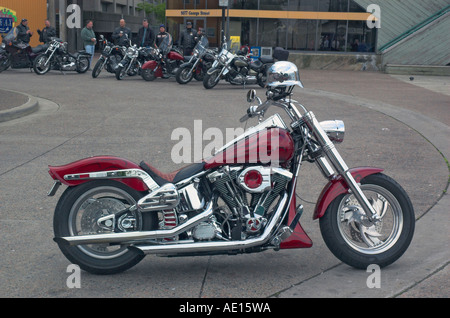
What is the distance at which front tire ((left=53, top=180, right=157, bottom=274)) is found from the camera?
4.34 metres

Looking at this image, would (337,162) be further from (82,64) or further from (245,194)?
(82,64)

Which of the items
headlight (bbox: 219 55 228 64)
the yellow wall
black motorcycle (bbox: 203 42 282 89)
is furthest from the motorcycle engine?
the yellow wall

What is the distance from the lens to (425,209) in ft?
20.7

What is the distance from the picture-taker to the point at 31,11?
3825 centimetres

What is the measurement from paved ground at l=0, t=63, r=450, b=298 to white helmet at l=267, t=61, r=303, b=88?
4.59 ft

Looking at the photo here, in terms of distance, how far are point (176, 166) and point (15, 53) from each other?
16173 millimetres

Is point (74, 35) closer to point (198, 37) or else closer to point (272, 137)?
point (198, 37)

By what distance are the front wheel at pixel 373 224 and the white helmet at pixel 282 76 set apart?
906 mm

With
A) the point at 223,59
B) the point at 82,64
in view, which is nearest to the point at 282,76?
the point at 223,59

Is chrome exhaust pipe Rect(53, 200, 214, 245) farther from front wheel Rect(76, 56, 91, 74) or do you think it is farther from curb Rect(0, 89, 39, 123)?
front wheel Rect(76, 56, 91, 74)

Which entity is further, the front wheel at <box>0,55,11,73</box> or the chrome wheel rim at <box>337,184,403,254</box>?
the front wheel at <box>0,55,11,73</box>

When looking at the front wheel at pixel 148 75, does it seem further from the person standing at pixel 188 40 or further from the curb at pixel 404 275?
the curb at pixel 404 275

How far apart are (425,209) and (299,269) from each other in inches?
87.4
